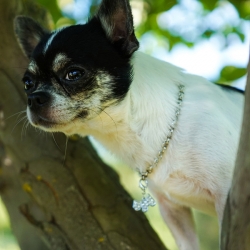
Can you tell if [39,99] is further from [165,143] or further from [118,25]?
[165,143]

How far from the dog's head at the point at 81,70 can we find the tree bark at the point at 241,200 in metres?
1.20

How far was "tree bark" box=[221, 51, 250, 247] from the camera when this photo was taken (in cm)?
224

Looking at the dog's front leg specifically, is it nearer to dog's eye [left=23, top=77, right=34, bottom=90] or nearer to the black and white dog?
the black and white dog

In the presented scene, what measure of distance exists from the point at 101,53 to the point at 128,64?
0.18 m

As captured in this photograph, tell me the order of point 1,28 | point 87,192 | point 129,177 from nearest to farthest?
point 87,192, point 1,28, point 129,177

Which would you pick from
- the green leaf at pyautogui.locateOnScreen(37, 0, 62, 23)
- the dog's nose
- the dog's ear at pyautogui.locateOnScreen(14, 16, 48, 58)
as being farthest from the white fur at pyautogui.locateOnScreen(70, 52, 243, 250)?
the green leaf at pyautogui.locateOnScreen(37, 0, 62, 23)

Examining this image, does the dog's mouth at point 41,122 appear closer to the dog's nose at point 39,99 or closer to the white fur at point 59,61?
the dog's nose at point 39,99

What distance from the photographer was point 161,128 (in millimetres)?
3410

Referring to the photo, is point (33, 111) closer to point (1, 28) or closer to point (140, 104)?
point (140, 104)

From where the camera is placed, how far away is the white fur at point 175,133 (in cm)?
329

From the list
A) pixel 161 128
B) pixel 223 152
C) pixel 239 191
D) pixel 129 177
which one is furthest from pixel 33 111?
pixel 129 177

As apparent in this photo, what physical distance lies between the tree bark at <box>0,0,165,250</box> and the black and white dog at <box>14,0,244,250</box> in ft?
1.31

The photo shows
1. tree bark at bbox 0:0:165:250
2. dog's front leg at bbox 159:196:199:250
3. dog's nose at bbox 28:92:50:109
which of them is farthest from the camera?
dog's front leg at bbox 159:196:199:250

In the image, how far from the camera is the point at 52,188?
12.7 feet
